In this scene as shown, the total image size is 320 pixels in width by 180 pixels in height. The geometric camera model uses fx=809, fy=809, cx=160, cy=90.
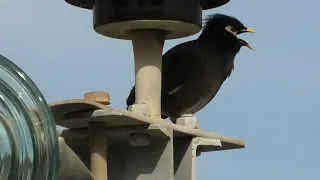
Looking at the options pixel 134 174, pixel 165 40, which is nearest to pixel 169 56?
pixel 165 40

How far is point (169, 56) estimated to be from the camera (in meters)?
5.02

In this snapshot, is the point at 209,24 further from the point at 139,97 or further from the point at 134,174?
the point at 134,174

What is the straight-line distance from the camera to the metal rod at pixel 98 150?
2955 millimetres

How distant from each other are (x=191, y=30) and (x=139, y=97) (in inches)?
14.6

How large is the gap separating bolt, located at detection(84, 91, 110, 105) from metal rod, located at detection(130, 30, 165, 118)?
1.96ft

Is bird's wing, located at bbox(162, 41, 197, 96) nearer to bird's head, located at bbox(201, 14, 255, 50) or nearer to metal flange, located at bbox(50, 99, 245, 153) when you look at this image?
bird's head, located at bbox(201, 14, 255, 50)

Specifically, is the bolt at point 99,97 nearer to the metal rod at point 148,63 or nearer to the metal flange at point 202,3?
the metal rod at point 148,63

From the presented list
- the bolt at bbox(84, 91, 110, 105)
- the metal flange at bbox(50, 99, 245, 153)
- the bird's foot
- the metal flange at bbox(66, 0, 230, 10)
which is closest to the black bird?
the metal flange at bbox(66, 0, 230, 10)

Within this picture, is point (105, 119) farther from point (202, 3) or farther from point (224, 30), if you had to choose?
point (224, 30)

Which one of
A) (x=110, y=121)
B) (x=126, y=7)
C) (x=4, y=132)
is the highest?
(x=126, y=7)

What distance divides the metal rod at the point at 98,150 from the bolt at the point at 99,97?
0.11 metres

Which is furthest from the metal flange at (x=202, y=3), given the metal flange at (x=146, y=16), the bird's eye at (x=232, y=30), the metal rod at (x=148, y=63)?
the bird's eye at (x=232, y=30)

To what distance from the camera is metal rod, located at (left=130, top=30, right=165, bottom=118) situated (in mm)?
3502

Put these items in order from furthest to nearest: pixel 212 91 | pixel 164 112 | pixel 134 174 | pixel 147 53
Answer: pixel 212 91 < pixel 164 112 < pixel 147 53 < pixel 134 174
